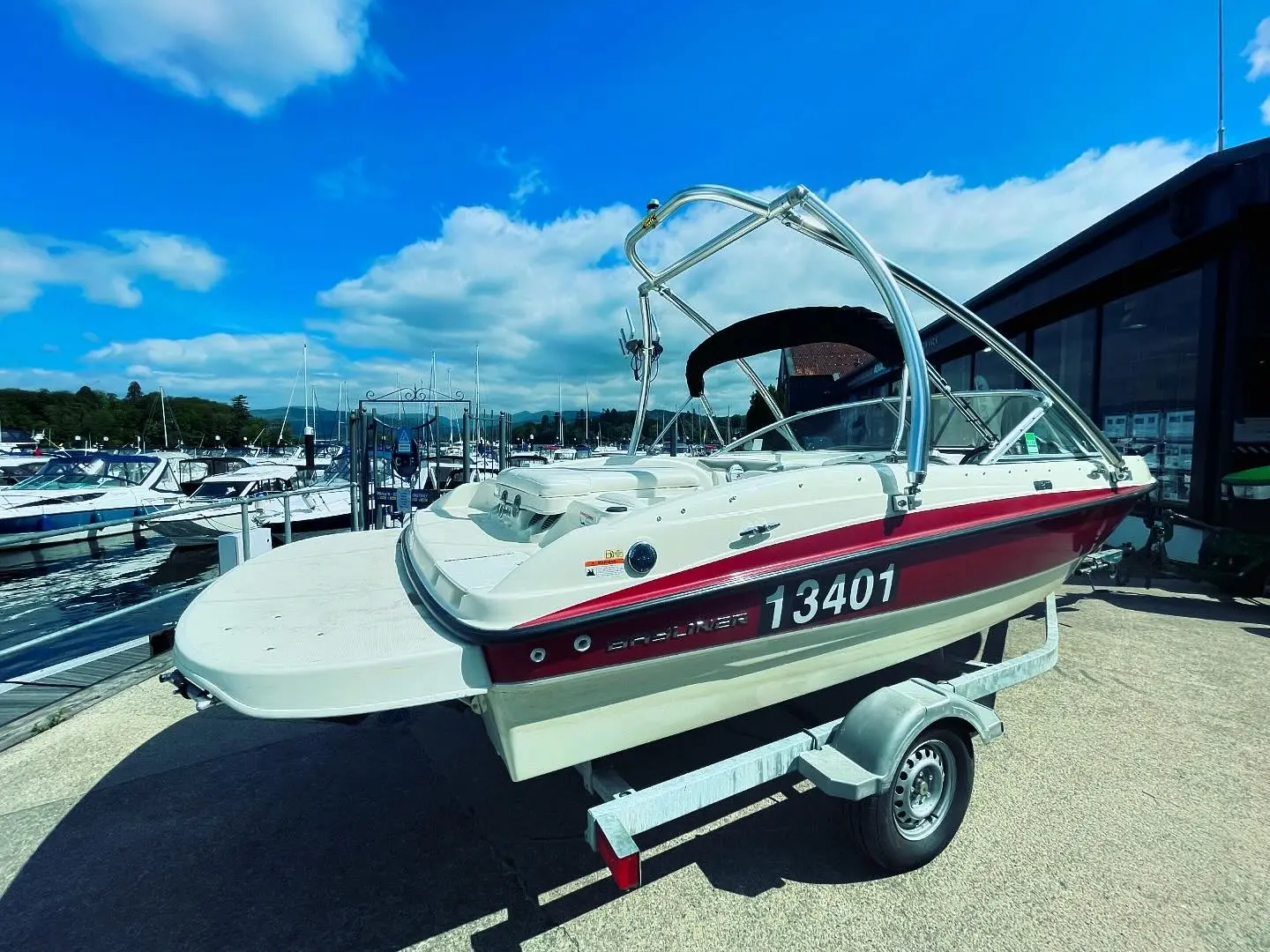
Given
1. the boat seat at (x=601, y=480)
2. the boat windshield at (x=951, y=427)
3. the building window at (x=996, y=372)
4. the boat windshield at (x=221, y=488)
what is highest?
the building window at (x=996, y=372)

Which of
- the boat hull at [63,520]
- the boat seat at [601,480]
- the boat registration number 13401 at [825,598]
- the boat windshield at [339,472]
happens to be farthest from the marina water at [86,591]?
the boat registration number 13401 at [825,598]

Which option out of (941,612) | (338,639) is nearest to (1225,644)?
(941,612)

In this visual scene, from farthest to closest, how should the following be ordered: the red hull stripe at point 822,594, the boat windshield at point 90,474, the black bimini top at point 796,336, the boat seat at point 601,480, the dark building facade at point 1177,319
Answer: the boat windshield at point 90,474 → the dark building facade at point 1177,319 → the black bimini top at point 796,336 → the boat seat at point 601,480 → the red hull stripe at point 822,594

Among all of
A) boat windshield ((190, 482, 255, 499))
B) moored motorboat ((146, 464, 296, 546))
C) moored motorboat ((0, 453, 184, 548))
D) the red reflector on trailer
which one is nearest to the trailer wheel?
the red reflector on trailer

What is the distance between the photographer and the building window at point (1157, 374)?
7.46 metres

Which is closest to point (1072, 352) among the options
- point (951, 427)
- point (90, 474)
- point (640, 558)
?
point (951, 427)

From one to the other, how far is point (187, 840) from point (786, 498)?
102 inches

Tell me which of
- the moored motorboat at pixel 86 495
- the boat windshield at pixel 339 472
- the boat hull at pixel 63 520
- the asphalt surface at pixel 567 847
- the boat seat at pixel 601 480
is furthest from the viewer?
the boat windshield at pixel 339 472

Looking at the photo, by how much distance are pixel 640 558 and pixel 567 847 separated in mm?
1260

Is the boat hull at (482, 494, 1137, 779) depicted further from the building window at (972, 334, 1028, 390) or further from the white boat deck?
the building window at (972, 334, 1028, 390)

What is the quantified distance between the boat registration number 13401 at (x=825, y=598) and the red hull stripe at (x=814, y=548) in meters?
0.10

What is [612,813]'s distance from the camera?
191 centimetres

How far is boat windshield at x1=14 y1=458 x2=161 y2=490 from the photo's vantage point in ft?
50.2

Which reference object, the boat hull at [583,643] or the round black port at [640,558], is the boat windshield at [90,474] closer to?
the boat hull at [583,643]
